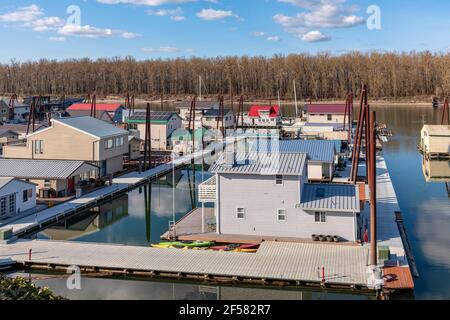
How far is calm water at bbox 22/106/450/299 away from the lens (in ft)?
56.7

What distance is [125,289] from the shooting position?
17.8m

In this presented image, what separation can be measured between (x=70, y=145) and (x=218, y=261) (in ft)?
70.5

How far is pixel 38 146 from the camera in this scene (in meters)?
37.2

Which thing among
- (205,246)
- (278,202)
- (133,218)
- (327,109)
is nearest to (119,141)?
(133,218)

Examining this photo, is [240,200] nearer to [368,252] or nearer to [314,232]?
[314,232]

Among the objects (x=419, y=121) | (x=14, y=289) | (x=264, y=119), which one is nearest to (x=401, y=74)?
(x=419, y=121)

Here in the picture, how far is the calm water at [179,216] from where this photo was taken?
1730 centimetres

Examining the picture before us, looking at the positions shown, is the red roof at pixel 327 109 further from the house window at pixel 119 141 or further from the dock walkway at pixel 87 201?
the house window at pixel 119 141

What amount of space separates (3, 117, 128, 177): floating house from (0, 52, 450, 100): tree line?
96.3m

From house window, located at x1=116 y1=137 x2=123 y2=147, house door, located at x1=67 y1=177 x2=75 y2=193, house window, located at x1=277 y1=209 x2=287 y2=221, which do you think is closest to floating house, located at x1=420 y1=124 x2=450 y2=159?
house window, located at x1=116 y1=137 x2=123 y2=147

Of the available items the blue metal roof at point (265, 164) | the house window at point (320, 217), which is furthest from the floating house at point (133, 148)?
the house window at point (320, 217)

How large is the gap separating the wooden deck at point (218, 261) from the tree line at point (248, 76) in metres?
113
